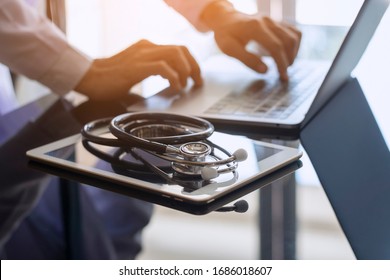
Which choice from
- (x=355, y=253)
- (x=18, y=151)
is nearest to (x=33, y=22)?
(x=18, y=151)

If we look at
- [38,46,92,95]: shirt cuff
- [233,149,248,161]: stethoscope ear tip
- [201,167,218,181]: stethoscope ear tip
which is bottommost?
Result: [38,46,92,95]: shirt cuff

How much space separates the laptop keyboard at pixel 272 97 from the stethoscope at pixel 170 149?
122mm

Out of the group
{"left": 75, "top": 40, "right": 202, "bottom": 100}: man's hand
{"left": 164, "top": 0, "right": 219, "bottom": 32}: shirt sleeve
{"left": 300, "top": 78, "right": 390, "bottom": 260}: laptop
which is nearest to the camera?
{"left": 300, "top": 78, "right": 390, "bottom": 260}: laptop

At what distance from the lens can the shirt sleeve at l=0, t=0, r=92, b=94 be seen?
89cm

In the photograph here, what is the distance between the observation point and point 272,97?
2.71 ft

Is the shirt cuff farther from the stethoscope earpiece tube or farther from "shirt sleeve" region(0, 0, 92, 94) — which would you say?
the stethoscope earpiece tube

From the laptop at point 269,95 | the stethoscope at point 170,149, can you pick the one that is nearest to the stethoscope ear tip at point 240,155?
the stethoscope at point 170,149

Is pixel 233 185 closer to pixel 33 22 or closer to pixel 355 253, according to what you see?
pixel 355 253

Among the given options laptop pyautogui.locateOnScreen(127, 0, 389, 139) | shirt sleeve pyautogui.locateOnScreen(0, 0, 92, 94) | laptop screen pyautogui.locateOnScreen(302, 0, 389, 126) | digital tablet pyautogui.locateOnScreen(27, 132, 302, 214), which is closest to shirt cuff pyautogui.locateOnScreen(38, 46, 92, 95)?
shirt sleeve pyautogui.locateOnScreen(0, 0, 92, 94)

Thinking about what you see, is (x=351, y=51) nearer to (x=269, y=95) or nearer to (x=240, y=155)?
(x=269, y=95)

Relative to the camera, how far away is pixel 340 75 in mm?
→ 799

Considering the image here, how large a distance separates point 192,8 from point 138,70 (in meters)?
0.24

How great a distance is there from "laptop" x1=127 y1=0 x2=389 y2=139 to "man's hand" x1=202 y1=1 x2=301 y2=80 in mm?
22

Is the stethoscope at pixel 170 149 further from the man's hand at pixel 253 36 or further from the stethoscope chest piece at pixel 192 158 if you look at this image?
the man's hand at pixel 253 36
